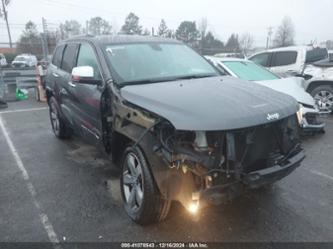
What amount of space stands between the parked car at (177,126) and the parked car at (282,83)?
183 cm

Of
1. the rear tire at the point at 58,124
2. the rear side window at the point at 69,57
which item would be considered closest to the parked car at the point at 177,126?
the rear side window at the point at 69,57

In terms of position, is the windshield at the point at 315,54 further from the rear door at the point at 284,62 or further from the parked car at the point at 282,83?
the parked car at the point at 282,83

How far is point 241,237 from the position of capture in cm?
304

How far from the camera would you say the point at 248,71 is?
6898mm

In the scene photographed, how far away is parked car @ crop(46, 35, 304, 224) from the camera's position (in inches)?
104

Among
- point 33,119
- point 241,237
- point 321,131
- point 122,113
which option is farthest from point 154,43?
point 33,119

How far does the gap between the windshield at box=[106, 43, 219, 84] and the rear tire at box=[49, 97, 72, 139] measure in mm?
2386

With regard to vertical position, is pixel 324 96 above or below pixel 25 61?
above

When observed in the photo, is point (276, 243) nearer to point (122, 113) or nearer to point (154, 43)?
point (122, 113)

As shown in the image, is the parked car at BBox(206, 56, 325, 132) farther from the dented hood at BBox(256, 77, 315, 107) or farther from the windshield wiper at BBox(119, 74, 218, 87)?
the windshield wiper at BBox(119, 74, 218, 87)

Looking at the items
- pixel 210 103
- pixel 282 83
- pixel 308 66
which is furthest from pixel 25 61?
pixel 210 103

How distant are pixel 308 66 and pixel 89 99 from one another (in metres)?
7.10

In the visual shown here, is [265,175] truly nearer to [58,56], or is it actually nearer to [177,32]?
[58,56]

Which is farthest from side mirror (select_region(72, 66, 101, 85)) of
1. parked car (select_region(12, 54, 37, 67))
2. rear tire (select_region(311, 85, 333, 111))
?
parked car (select_region(12, 54, 37, 67))
